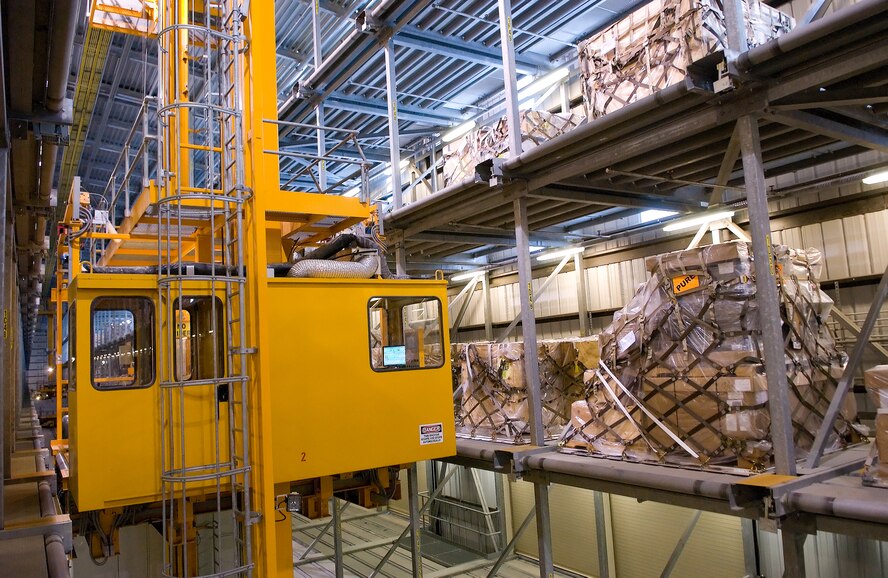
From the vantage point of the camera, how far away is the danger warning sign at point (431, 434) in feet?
26.1

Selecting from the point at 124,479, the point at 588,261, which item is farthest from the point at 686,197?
the point at 124,479

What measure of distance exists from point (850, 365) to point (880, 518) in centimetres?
157

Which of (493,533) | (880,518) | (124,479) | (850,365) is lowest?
(493,533)

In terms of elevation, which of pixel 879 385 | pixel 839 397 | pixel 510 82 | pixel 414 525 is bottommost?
pixel 414 525

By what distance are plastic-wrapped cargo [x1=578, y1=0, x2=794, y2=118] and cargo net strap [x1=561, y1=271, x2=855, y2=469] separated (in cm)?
229

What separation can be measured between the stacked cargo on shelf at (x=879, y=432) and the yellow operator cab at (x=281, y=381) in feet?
14.8

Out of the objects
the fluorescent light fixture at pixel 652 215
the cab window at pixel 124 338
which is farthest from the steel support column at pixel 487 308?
the cab window at pixel 124 338

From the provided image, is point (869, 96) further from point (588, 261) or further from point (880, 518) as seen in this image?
point (588, 261)

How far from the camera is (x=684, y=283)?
744 cm

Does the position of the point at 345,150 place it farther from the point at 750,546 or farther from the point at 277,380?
the point at 750,546

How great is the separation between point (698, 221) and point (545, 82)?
178 inches

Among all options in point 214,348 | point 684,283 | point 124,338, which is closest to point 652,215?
point 684,283

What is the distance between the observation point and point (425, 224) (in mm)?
11094

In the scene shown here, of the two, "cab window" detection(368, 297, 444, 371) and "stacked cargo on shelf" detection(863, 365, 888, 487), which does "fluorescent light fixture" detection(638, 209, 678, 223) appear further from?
"stacked cargo on shelf" detection(863, 365, 888, 487)
